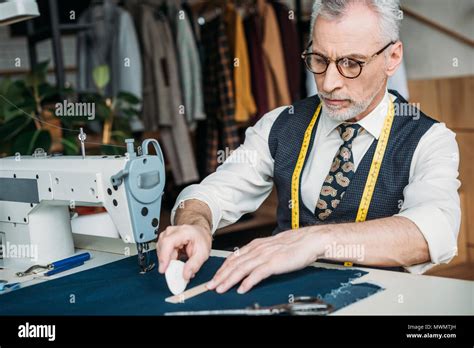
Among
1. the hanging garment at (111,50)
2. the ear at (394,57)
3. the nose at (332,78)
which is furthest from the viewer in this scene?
the hanging garment at (111,50)

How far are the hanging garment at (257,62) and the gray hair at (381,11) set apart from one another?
288 cm

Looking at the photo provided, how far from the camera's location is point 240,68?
473 centimetres

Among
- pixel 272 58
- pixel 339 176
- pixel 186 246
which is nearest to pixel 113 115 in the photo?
pixel 272 58

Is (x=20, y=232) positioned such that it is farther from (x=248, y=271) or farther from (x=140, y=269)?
(x=248, y=271)

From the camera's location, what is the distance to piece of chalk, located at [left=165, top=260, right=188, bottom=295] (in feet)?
4.68

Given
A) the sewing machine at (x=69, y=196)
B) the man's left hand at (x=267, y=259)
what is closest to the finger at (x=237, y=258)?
the man's left hand at (x=267, y=259)

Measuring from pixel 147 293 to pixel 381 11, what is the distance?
43.6 inches

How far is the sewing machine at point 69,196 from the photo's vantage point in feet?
5.16

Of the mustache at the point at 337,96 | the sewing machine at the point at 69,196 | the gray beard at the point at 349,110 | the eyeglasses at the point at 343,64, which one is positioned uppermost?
the eyeglasses at the point at 343,64

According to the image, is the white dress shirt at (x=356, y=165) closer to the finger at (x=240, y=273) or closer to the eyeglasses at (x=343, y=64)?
the eyeglasses at (x=343, y=64)

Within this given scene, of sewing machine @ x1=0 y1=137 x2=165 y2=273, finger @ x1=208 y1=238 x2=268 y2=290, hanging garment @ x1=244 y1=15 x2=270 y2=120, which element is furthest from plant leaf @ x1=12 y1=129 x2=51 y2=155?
hanging garment @ x1=244 y1=15 x2=270 y2=120

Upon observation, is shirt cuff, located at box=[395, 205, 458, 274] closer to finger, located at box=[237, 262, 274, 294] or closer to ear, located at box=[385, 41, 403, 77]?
finger, located at box=[237, 262, 274, 294]

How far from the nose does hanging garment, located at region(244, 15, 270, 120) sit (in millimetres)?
2956
